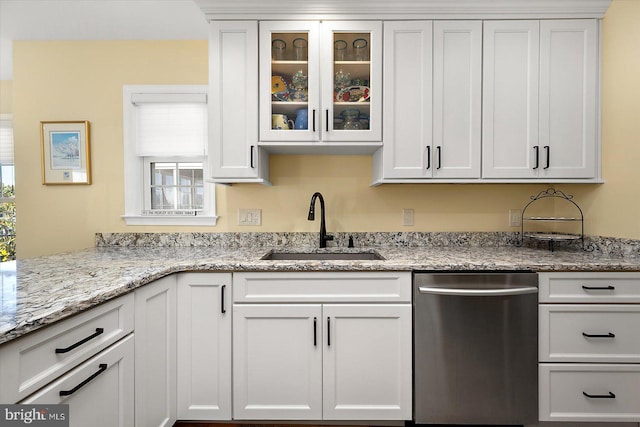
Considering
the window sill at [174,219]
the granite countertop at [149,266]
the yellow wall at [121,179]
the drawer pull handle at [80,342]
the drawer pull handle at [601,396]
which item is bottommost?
the drawer pull handle at [601,396]

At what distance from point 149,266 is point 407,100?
170 centimetres

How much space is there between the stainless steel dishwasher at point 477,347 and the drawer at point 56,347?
52.3 inches

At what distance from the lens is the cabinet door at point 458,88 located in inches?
77.8

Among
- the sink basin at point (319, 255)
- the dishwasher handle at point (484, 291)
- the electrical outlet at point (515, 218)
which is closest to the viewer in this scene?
the dishwasher handle at point (484, 291)

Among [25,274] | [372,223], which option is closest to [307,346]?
[372,223]

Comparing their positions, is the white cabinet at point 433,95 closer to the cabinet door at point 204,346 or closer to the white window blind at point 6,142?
the cabinet door at point 204,346

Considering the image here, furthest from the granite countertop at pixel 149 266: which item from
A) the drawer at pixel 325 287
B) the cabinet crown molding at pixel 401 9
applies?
the cabinet crown molding at pixel 401 9

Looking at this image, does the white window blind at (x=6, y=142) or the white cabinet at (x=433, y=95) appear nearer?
the white cabinet at (x=433, y=95)

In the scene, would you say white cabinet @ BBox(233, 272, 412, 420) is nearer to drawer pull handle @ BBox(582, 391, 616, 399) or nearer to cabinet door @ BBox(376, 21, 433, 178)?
cabinet door @ BBox(376, 21, 433, 178)

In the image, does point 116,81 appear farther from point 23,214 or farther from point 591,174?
point 591,174

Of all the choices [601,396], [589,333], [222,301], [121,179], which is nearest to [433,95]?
[589,333]

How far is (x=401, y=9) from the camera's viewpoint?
196 centimetres

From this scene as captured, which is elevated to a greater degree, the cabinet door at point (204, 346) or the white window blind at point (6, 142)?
the white window blind at point (6, 142)

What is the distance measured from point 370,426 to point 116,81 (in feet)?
9.16
